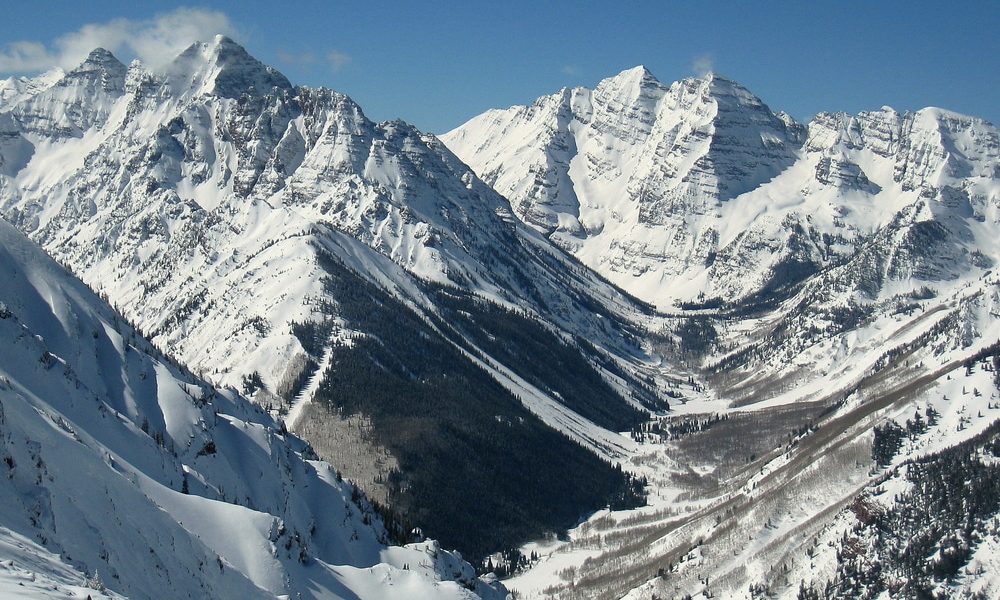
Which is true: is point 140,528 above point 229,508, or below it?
below

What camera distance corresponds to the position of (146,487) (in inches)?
4183

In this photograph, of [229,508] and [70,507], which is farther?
[229,508]

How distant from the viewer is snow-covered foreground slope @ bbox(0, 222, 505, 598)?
243 feet

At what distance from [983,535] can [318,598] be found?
91.8 meters

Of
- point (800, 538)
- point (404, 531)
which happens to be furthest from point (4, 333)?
point (800, 538)

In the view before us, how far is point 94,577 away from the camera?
6425 cm

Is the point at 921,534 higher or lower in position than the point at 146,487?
higher

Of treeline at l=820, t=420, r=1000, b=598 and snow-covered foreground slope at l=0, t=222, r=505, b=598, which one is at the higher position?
treeline at l=820, t=420, r=1000, b=598

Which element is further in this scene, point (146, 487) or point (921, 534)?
point (921, 534)

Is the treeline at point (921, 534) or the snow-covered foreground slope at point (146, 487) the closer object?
the snow-covered foreground slope at point (146, 487)

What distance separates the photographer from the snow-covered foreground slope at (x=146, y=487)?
7412 cm

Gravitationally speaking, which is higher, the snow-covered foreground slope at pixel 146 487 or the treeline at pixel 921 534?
the treeline at pixel 921 534

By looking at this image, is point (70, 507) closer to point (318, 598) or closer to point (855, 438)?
point (318, 598)

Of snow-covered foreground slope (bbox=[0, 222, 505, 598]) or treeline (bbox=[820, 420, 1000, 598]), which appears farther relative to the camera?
treeline (bbox=[820, 420, 1000, 598])
